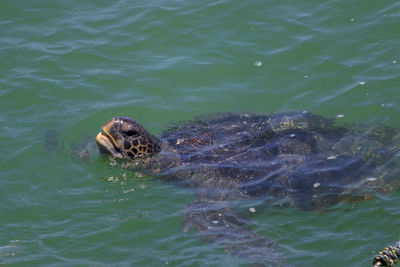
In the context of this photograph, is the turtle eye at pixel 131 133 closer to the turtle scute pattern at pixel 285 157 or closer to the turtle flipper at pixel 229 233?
the turtle scute pattern at pixel 285 157

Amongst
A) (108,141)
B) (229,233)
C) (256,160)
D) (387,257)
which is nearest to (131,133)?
(108,141)

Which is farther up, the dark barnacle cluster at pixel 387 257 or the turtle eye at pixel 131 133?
the turtle eye at pixel 131 133

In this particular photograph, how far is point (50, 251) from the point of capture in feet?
19.1

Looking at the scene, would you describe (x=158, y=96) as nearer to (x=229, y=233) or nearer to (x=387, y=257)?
(x=229, y=233)

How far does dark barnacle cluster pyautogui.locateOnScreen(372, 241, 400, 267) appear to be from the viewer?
4834mm

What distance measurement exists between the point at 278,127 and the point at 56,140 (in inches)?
140

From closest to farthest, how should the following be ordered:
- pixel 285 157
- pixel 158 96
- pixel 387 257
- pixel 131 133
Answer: pixel 387 257 → pixel 285 157 → pixel 131 133 → pixel 158 96

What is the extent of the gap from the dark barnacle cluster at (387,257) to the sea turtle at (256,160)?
1.28m

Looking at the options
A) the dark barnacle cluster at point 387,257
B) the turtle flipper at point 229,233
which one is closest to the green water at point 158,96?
the turtle flipper at point 229,233

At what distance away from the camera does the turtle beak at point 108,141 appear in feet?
23.9

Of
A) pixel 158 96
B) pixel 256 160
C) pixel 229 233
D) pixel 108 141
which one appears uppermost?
pixel 158 96

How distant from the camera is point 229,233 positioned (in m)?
6.07

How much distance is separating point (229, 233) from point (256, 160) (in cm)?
143

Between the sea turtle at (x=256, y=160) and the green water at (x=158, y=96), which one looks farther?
the sea turtle at (x=256, y=160)
